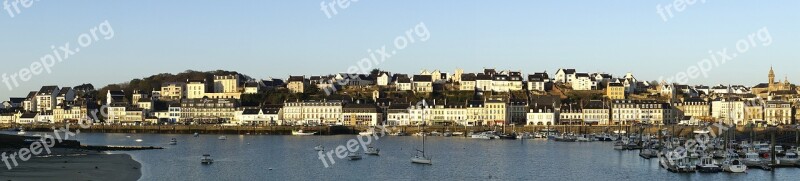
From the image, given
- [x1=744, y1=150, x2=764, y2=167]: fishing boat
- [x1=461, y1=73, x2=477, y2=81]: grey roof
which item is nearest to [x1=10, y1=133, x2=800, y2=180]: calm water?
[x1=744, y1=150, x2=764, y2=167]: fishing boat

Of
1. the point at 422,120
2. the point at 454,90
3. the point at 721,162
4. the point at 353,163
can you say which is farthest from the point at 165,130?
the point at 721,162

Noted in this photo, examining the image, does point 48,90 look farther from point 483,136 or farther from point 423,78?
point 483,136

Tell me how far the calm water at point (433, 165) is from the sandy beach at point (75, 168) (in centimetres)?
81

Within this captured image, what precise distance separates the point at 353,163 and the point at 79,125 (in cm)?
4991

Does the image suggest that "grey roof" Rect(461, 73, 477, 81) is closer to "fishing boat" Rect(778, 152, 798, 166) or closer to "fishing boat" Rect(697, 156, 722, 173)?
"fishing boat" Rect(778, 152, 798, 166)

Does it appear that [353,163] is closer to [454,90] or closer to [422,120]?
[422,120]

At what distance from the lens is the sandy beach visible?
29062mm

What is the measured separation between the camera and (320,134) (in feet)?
229

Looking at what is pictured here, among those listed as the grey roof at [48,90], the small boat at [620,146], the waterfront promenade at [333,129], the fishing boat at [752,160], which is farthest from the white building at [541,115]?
the grey roof at [48,90]

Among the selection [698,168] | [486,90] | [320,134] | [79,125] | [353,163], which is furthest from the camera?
[486,90]

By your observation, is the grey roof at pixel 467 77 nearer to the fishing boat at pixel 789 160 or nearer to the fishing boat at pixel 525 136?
the fishing boat at pixel 525 136

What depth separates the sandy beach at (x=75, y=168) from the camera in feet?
95.3

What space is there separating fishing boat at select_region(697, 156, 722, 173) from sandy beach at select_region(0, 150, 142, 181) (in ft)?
59.6

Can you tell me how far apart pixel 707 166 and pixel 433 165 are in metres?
9.72
